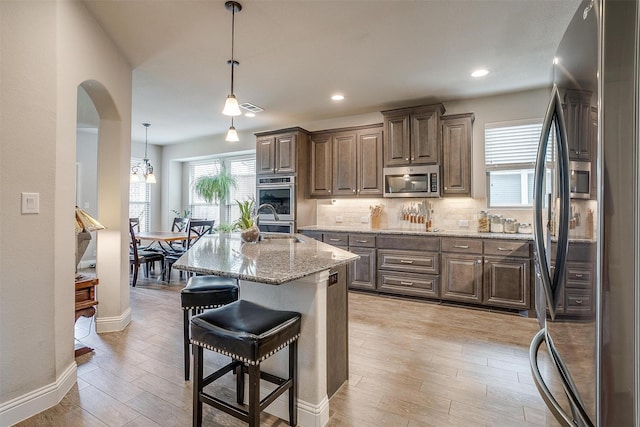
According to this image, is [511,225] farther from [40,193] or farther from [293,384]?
[40,193]

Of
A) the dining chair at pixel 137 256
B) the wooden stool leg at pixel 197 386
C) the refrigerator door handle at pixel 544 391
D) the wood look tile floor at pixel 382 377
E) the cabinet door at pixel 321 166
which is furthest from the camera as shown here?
the cabinet door at pixel 321 166

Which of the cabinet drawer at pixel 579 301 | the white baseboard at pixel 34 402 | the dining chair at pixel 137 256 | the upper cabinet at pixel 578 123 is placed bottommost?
the white baseboard at pixel 34 402

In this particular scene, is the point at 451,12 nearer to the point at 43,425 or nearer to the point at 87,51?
the point at 87,51

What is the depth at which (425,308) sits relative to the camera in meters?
3.79

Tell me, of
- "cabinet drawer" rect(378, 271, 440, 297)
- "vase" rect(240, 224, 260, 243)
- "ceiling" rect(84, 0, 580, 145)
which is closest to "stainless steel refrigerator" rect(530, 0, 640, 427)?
"ceiling" rect(84, 0, 580, 145)

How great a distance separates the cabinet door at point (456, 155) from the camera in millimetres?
4035

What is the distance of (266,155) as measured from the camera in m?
5.14

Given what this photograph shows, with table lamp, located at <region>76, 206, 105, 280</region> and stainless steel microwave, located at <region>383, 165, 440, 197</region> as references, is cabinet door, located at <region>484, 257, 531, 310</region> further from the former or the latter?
table lamp, located at <region>76, 206, 105, 280</region>

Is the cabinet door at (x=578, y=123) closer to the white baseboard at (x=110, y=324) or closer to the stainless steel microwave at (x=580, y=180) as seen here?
the stainless steel microwave at (x=580, y=180)

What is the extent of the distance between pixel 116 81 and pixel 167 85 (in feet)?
3.33

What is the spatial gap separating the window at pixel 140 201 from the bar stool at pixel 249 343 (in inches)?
257

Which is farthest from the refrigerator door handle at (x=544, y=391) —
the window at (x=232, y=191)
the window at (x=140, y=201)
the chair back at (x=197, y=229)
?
the window at (x=140, y=201)

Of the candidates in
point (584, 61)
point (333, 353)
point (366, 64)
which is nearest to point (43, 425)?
point (333, 353)

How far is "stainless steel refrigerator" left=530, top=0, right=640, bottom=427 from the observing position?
0.55 m
